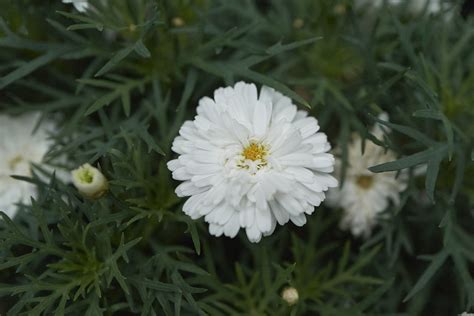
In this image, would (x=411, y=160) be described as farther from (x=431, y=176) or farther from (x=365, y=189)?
(x=365, y=189)

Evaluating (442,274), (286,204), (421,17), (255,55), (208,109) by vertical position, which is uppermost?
(421,17)

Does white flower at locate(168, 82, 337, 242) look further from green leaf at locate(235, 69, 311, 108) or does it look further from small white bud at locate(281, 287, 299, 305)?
small white bud at locate(281, 287, 299, 305)

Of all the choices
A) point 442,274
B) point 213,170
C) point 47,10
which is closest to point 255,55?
point 213,170

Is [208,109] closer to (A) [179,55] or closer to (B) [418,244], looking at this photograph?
(A) [179,55]

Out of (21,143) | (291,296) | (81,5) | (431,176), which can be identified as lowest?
(291,296)

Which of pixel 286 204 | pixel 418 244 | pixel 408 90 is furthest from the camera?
pixel 418 244

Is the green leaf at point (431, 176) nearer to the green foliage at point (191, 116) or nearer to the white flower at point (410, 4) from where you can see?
the green foliage at point (191, 116)

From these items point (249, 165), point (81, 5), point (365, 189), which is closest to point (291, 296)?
point (249, 165)
